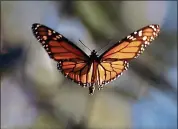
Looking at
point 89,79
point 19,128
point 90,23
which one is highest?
point 90,23

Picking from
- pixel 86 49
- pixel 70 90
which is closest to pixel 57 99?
pixel 70 90

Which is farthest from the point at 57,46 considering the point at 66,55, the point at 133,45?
the point at 133,45

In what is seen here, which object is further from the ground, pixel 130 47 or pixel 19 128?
pixel 130 47

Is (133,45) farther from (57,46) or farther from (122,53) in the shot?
(57,46)

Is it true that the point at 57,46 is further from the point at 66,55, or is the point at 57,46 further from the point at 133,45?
the point at 133,45

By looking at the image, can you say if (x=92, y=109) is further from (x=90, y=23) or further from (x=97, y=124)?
(x=90, y=23)
